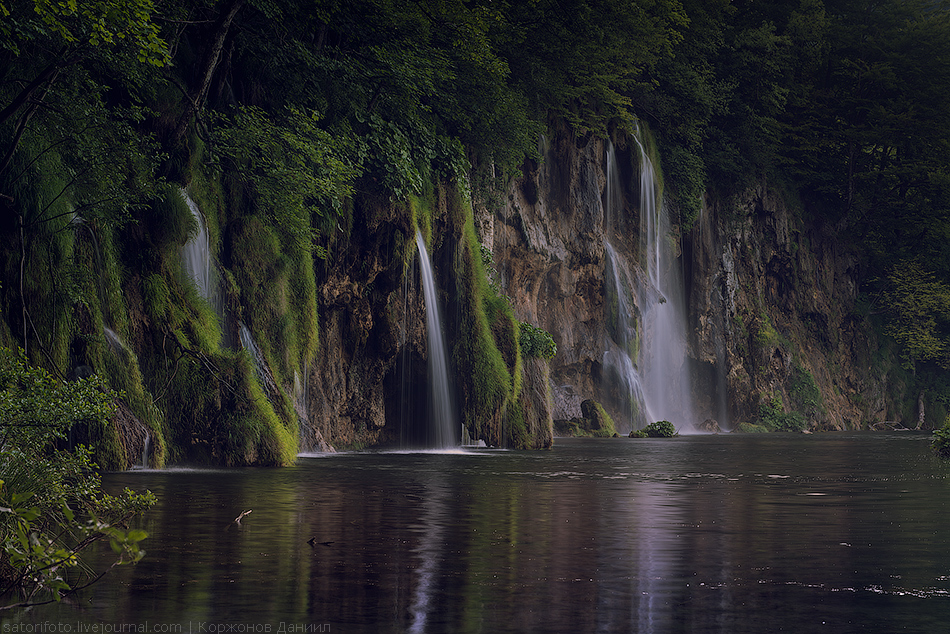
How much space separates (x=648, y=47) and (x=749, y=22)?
2030 centimetres

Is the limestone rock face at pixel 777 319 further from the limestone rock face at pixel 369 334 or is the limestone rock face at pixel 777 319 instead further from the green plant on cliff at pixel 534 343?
the limestone rock face at pixel 369 334

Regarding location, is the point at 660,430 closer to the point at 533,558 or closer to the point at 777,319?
the point at 777,319

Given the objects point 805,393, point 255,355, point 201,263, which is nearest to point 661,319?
point 805,393

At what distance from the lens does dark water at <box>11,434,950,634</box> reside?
7.55 metres

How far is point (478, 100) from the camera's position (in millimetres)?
40469

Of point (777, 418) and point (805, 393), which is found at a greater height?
point (805, 393)

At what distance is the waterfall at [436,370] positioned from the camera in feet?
121

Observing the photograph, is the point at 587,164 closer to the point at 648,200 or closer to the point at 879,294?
the point at 648,200

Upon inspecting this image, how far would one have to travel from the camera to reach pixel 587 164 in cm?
5662

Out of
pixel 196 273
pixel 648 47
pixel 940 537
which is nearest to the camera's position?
pixel 940 537

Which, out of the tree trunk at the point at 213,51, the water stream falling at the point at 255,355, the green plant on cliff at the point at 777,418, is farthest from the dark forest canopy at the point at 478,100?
the green plant on cliff at the point at 777,418

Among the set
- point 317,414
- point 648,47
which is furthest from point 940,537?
point 648,47

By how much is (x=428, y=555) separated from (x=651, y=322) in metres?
51.0

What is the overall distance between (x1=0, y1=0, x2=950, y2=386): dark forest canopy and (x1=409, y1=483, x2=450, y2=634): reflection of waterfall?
10071 mm
